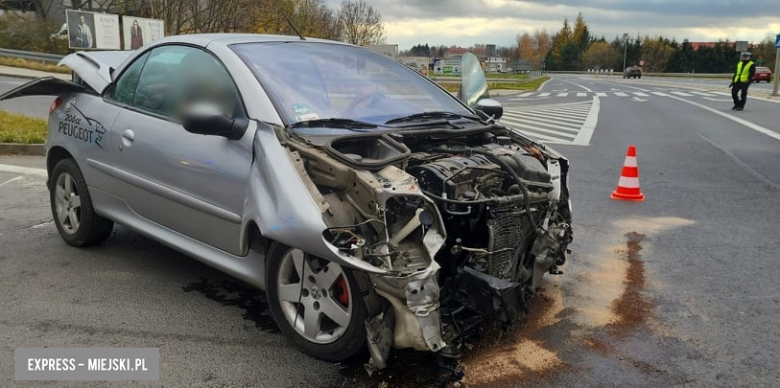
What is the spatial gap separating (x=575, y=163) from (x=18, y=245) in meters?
7.76

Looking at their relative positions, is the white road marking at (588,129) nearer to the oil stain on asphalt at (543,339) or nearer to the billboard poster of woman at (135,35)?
the oil stain on asphalt at (543,339)

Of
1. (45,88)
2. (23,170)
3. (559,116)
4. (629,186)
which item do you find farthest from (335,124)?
(559,116)

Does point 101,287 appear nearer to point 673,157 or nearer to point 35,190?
point 35,190

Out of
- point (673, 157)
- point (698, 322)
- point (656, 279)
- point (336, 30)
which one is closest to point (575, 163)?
point (673, 157)

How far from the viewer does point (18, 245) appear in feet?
16.5

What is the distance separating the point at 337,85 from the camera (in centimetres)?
397

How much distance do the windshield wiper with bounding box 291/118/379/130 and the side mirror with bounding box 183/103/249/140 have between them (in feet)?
1.04

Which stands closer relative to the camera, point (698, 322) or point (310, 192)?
point (310, 192)

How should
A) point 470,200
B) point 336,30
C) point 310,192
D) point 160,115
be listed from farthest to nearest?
point 336,30 → point 160,115 → point 470,200 → point 310,192

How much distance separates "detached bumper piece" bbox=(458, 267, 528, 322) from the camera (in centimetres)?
298

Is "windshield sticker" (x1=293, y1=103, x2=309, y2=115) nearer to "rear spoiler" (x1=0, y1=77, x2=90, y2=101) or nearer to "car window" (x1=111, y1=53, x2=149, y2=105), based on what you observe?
"car window" (x1=111, y1=53, x2=149, y2=105)

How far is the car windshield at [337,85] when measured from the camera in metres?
3.60

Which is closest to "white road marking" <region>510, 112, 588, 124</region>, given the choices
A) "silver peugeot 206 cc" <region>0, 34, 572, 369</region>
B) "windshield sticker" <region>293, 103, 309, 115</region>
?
"silver peugeot 206 cc" <region>0, 34, 572, 369</region>

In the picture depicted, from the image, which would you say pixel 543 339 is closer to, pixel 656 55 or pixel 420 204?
pixel 420 204
